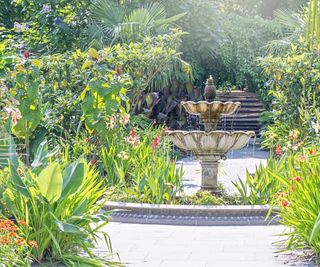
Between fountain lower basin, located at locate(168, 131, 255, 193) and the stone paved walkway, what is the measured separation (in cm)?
139

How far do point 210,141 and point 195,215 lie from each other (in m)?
1.10

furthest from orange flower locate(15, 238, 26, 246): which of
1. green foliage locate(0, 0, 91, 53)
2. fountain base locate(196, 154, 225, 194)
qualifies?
green foliage locate(0, 0, 91, 53)

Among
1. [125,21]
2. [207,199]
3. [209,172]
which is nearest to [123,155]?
[209,172]

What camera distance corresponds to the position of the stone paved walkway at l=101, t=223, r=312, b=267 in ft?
18.2

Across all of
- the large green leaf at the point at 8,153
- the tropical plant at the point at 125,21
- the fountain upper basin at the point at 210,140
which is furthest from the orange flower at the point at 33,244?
the tropical plant at the point at 125,21

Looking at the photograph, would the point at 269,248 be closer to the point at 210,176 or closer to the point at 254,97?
the point at 210,176

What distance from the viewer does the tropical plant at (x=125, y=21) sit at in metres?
15.5

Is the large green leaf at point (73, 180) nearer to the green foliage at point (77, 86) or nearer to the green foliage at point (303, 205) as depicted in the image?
the green foliage at point (303, 205)

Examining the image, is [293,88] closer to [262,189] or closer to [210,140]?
[210,140]

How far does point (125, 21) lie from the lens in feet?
53.5

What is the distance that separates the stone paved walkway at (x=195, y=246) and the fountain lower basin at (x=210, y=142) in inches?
54.6

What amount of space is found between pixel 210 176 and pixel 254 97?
501 inches

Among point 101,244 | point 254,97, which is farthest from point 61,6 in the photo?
point 101,244

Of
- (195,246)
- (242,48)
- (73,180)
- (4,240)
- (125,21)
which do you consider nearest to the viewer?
(4,240)
